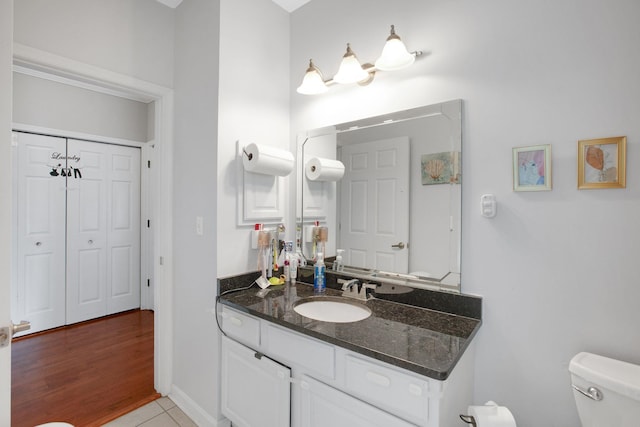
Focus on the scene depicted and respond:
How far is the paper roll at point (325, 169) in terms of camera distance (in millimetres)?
1893

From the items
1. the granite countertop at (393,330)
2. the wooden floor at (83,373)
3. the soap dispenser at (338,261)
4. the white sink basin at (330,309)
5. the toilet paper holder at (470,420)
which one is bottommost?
the wooden floor at (83,373)

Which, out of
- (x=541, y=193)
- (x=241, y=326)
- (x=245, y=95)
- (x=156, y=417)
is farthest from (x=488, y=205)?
(x=156, y=417)

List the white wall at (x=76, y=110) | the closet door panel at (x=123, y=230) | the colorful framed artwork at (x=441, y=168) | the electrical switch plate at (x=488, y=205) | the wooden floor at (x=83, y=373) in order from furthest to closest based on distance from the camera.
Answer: the closet door panel at (x=123, y=230), the white wall at (x=76, y=110), the wooden floor at (x=83, y=373), the colorful framed artwork at (x=441, y=168), the electrical switch plate at (x=488, y=205)

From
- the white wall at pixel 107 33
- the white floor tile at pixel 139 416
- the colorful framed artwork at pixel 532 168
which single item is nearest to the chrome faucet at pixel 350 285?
the colorful framed artwork at pixel 532 168

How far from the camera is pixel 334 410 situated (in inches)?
47.7

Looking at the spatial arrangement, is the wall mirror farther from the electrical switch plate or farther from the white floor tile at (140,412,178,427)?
the white floor tile at (140,412,178,427)

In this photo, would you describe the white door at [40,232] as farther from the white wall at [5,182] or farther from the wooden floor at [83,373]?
the white wall at [5,182]

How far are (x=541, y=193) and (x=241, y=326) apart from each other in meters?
1.52

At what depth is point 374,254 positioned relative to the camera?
1745 mm

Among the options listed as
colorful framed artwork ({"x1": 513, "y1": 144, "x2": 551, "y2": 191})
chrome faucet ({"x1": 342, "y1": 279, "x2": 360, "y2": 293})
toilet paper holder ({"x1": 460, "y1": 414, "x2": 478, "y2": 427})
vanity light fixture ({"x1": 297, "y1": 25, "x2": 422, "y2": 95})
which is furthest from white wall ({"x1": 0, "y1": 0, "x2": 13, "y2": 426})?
colorful framed artwork ({"x1": 513, "y1": 144, "x2": 551, "y2": 191})

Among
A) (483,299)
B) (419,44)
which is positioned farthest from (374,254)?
(419,44)

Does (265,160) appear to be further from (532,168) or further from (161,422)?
(161,422)

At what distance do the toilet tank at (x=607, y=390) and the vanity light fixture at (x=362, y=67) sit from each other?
4.62 feet

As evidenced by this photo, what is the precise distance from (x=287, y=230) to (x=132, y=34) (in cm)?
158
